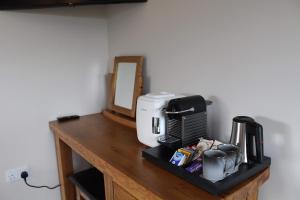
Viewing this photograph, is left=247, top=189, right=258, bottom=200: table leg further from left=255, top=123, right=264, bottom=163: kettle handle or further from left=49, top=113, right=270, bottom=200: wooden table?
left=255, top=123, right=264, bottom=163: kettle handle

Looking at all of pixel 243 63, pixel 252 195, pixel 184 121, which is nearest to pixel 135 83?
pixel 184 121

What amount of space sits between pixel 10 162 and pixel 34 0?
114 centimetres

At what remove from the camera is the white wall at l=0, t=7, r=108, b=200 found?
1.67 meters

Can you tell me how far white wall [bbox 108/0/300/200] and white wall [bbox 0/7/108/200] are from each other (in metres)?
0.70

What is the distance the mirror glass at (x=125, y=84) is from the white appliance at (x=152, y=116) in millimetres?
465

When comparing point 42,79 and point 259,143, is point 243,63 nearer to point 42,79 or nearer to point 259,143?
point 259,143

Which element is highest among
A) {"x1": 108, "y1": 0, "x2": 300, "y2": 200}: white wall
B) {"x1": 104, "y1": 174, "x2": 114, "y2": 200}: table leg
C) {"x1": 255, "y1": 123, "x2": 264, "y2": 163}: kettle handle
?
{"x1": 108, "y1": 0, "x2": 300, "y2": 200}: white wall

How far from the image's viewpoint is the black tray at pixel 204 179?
2.77 feet

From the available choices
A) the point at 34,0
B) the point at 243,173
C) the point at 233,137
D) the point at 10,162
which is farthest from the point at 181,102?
the point at 10,162

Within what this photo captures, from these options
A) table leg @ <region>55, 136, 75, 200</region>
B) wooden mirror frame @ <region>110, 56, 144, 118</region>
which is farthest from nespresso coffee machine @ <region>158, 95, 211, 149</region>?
table leg @ <region>55, 136, 75, 200</region>

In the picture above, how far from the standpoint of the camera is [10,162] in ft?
5.71

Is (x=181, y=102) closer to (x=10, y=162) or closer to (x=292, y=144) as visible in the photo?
(x=292, y=144)

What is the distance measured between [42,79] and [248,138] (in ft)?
4.87

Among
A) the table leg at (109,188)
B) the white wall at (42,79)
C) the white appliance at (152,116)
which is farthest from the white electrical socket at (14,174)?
the white appliance at (152,116)
